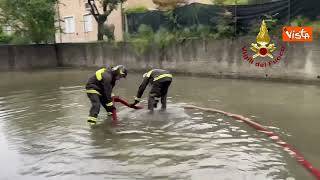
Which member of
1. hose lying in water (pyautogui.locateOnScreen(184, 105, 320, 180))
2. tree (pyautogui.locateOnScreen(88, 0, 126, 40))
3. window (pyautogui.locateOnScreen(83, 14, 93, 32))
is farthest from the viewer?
window (pyautogui.locateOnScreen(83, 14, 93, 32))

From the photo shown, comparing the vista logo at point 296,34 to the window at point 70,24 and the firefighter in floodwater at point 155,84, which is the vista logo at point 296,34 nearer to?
the firefighter in floodwater at point 155,84

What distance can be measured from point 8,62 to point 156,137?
60.3 feet

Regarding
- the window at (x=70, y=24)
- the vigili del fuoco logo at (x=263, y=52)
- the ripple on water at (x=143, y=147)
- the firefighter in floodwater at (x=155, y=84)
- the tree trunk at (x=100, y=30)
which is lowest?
the ripple on water at (x=143, y=147)

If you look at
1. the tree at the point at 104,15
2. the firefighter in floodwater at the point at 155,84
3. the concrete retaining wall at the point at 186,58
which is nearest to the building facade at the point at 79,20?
the tree at the point at 104,15

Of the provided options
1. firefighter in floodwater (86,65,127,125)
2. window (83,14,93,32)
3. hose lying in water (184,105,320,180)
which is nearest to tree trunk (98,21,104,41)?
window (83,14,93,32)

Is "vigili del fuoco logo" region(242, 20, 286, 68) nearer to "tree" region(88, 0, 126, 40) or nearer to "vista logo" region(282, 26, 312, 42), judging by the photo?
"vista logo" region(282, 26, 312, 42)

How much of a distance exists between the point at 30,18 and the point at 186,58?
1016 cm

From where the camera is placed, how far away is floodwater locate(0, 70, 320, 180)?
21.1 ft

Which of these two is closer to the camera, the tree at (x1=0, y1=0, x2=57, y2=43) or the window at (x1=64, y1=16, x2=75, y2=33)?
the tree at (x1=0, y1=0, x2=57, y2=43)

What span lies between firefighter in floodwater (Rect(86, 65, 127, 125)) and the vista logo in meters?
7.79

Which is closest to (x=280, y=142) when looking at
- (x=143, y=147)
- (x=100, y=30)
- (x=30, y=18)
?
(x=143, y=147)

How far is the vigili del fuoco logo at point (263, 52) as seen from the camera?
607 inches

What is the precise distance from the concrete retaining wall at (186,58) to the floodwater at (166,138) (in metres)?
1.50

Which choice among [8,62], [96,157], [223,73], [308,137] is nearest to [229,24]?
[223,73]
